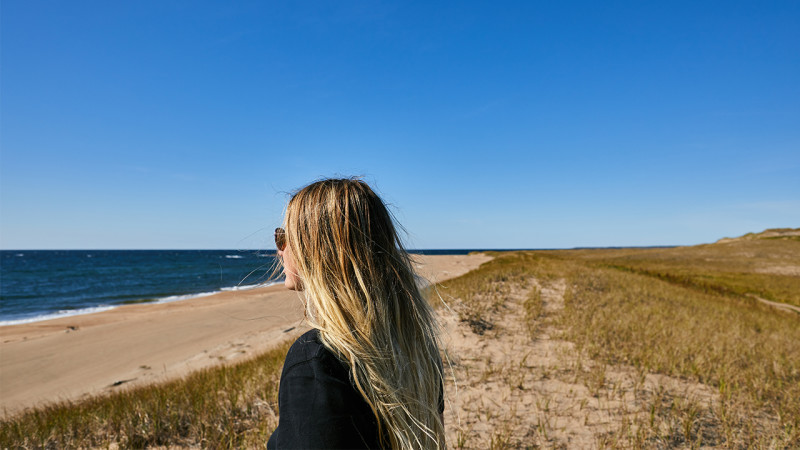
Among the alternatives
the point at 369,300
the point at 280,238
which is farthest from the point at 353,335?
the point at 280,238

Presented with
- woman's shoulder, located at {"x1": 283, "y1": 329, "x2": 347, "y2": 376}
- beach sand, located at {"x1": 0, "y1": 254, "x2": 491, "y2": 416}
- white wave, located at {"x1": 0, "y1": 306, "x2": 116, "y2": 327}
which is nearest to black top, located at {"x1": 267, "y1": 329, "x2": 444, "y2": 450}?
woman's shoulder, located at {"x1": 283, "y1": 329, "x2": 347, "y2": 376}

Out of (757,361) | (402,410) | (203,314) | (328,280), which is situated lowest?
(203,314)

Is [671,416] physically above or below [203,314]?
above

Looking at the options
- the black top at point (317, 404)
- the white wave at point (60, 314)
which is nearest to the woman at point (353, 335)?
the black top at point (317, 404)

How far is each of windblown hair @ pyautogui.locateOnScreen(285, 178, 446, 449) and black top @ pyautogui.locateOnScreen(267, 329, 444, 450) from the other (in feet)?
0.20

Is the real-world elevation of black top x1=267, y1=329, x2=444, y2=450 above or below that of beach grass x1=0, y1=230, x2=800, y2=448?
above

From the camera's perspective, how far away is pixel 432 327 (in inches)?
71.8

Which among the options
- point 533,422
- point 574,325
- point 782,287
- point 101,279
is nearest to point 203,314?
point 574,325

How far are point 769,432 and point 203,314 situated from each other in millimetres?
19736

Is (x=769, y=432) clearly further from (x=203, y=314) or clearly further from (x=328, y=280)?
(x=203, y=314)

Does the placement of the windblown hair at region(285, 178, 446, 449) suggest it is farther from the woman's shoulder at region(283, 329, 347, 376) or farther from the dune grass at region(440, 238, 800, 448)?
the dune grass at region(440, 238, 800, 448)

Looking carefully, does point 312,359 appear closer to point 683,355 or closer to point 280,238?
point 280,238

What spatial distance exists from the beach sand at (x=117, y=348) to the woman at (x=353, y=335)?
517cm

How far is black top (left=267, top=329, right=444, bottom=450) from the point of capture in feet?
3.90
